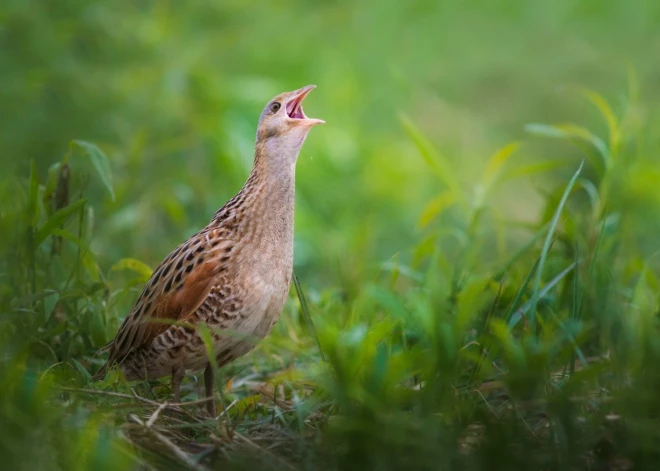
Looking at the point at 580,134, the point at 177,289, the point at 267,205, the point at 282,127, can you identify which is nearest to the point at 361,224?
the point at 580,134

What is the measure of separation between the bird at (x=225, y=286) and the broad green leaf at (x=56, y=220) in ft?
1.50

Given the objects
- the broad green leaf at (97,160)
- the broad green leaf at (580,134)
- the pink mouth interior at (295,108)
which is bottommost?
the broad green leaf at (580,134)

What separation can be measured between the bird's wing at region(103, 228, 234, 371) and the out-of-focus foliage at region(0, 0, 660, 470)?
24 centimetres

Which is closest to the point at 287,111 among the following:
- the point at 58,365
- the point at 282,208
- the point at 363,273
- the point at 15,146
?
the point at 282,208

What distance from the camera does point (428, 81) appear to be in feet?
35.2

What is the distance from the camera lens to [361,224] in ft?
24.5

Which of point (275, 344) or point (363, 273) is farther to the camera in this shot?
point (363, 273)

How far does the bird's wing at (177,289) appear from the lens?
4.04m


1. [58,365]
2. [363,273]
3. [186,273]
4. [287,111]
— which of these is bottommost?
[363,273]

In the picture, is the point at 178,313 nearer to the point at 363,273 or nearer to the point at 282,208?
the point at 282,208

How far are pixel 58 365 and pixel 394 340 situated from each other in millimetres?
1401

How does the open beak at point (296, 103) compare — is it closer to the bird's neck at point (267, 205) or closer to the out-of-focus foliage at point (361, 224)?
the bird's neck at point (267, 205)

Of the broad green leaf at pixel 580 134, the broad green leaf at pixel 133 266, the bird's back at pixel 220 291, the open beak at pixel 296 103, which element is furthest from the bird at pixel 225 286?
the broad green leaf at pixel 580 134

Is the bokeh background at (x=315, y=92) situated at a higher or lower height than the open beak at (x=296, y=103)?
lower
